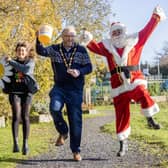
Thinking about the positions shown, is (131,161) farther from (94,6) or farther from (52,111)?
(94,6)

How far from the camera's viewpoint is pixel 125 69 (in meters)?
7.33

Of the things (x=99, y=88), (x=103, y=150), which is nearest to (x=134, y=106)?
(x=99, y=88)

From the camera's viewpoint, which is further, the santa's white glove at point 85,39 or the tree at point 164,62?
the tree at point 164,62

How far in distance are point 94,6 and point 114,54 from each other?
1368 centimetres

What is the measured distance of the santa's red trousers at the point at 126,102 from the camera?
7.36 meters

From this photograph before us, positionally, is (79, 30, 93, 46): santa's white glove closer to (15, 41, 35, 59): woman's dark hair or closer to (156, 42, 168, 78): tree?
(15, 41, 35, 59): woman's dark hair

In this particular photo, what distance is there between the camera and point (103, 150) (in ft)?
26.2

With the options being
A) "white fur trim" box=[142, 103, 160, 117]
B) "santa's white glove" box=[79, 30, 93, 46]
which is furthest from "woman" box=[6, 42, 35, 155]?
"white fur trim" box=[142, 103, 160, 117]

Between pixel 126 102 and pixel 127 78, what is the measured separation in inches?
14.6

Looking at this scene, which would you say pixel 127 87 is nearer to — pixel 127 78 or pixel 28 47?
pixel 127 78

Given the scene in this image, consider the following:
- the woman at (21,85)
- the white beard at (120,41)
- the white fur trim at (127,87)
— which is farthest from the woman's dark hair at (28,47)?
the white fur trim at (127,87)

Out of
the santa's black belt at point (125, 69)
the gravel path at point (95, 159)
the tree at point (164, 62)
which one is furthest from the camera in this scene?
the tree at point (164, 62)

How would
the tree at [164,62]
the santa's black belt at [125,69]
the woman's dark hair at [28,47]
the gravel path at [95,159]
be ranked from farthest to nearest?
1. the tree at [164,62]
2. the woman's dark hair at [28,47]
3. the santa's black belt at [125,69]
4. the gravel path at [95,159]

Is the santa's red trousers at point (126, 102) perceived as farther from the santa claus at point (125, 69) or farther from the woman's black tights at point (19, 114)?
the woman's black tights at point (19, 114)
